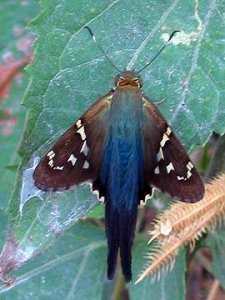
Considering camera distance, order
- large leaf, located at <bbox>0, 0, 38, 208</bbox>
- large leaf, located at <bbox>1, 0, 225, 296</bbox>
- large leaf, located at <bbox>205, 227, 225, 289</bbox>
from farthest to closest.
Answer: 1. large leaf, located at <bbox>0, 0, 38, 208</bbox>
2. large leaf, located at <bbox>205, 227, 225, 289</bbox>
3. large leaf, located at <bbox>1, 0, 225, 296</bbox>

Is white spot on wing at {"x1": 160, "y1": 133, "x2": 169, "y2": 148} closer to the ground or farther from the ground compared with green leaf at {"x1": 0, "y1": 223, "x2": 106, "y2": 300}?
farther from the ground

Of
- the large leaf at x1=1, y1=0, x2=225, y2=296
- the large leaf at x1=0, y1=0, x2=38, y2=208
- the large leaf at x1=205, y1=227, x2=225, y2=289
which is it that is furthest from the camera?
the large leaf at x1=0, y1=0, x2=38, y2=208

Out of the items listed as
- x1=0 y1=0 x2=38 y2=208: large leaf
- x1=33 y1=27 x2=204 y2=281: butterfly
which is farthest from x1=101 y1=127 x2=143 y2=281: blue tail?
x1=0 y1=0 x2=38 y2=208: large leaf

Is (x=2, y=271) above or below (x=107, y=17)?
below

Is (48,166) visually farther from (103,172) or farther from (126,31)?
(126,31)

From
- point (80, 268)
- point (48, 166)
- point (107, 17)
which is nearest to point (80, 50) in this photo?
point (107, 17)

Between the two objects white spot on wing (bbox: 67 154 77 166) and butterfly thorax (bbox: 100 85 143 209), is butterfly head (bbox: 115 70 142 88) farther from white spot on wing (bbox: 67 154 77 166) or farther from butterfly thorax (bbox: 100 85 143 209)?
white spot on wing (bbox: 67 154 77 166)

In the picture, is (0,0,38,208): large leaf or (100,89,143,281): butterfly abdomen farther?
(0,0,38,208): large leaf
